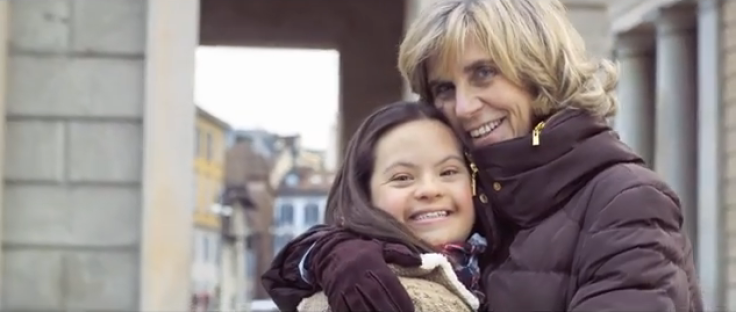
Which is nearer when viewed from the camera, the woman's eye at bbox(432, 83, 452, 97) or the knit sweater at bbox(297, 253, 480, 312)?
the knit sweater at bbox(297, 253, 480, 312)

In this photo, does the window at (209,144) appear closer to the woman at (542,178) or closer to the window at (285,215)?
the window at (285,215)

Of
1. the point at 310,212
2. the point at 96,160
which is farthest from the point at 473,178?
the point at 310,212

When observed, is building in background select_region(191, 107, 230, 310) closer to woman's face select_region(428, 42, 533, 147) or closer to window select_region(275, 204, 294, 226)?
window select_region(275, 204, 294, 226)

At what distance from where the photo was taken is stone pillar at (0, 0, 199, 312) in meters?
5.05

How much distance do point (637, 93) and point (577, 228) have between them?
25.7 feet

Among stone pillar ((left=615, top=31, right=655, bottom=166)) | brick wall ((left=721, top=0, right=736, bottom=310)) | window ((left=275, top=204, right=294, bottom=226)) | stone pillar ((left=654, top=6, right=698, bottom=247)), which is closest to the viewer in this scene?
brick wall ((left=721, top=0, right=736, bottom=310))

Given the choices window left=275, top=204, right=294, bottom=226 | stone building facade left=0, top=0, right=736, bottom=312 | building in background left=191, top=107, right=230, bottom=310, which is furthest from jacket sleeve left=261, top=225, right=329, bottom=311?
window left=275, top=204, right=294, bottom=226

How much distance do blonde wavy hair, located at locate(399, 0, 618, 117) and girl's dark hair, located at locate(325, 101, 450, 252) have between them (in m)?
0.11

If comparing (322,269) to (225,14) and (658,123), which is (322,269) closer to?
(658,123)

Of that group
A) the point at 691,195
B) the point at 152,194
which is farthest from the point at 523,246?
the point at 691,195

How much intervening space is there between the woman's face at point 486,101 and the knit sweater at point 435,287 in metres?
0.23

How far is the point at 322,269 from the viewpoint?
2.10 meters

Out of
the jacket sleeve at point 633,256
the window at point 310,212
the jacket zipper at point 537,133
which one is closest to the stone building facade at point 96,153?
the jacket zipper at point 537,133

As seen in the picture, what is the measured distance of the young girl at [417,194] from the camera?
213cm
